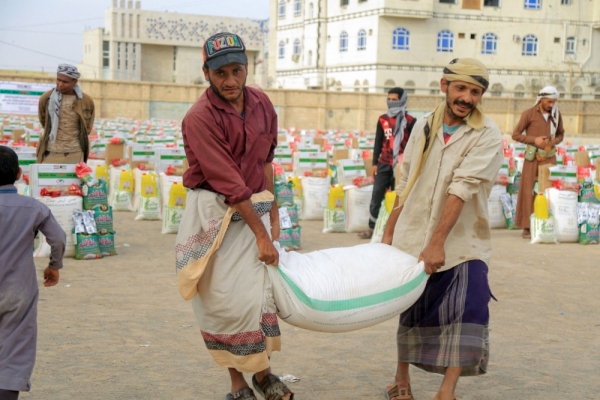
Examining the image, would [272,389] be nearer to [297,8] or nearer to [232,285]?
[232,285]

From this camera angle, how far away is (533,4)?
186 ft

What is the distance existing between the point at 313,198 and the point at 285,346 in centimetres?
579

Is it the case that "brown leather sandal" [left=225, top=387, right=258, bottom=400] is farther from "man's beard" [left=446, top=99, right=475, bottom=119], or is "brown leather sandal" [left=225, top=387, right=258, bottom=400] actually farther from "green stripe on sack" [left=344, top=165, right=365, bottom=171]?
"green stripe on sack" [left=344, top=165, right=365, bottom=171]

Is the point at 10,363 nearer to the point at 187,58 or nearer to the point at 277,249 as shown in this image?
the point at 277,249

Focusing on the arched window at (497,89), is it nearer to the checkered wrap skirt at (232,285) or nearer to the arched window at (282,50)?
the arched window at (282,50)

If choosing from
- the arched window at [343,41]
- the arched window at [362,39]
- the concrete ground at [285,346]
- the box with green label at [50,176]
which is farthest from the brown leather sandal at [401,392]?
the arched window at [343,41]

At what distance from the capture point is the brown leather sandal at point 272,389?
372 centimetres

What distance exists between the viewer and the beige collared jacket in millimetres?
3609

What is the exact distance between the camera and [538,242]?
9406 millimetres

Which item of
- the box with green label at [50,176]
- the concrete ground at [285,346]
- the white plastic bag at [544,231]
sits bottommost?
the concrete ground at [285,346]

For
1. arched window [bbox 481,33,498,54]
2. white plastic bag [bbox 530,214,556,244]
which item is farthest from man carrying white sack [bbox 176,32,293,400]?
arched window [bbox 481,33,498,54]

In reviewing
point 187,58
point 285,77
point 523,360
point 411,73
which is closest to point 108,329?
point 523,360

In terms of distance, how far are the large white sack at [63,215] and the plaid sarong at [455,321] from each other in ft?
15.9

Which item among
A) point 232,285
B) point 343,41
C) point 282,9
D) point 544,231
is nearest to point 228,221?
point 232,285
